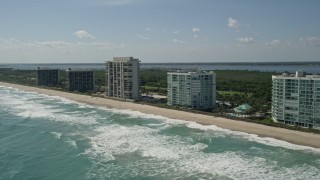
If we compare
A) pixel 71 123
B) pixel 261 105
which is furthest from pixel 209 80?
pixel 71 123

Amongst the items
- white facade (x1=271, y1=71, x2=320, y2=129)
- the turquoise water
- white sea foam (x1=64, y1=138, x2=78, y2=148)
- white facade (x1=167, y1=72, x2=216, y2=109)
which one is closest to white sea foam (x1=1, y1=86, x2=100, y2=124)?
the turquoise water

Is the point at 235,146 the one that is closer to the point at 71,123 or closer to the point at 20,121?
the point at 71,123

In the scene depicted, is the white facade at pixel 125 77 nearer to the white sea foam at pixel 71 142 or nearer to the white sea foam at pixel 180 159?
the white sea foam at pixel 180 159

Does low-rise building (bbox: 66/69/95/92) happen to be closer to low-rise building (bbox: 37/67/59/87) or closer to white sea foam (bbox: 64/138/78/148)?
low-rise building (bbox: 37/67/59/87)

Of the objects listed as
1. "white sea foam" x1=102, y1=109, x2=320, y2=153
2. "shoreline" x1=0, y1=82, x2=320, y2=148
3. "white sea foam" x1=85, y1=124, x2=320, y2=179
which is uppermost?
"shoreline" x1=0, y1=82, x2=320, y2=148

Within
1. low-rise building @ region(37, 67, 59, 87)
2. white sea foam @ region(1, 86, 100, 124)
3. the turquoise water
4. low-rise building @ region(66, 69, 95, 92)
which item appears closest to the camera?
the turquoise water

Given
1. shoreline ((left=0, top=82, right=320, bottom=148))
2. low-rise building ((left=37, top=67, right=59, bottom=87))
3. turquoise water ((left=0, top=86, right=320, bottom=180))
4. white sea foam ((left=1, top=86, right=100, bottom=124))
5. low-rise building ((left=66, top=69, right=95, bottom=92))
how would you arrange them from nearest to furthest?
turquoise water ((left=0, top=86, right=320, bottom=180)) → shoreline ((left=0, top=82, right=320, bottom=148)) → white sea foam ((left=1, top=86, right=100, bottom=124)) → low-rise building ((left=66, top=69, right=95, bottom=92)) → low-rise building ((left=37, top=67, right=59, bottom=87))

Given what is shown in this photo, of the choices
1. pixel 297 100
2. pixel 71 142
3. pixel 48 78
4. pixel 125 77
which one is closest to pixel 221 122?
pixel 297 100
